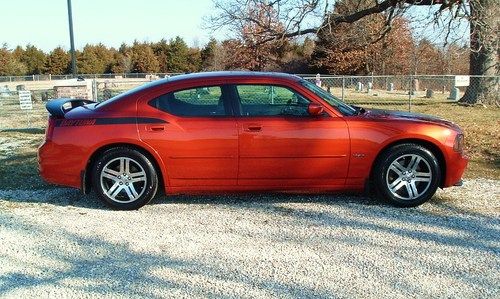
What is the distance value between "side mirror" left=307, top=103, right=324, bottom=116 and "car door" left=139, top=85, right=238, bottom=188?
0.84 metres

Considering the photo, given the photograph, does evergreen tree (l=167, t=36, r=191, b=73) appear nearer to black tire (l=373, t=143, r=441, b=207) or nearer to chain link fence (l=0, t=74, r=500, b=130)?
chain link fence (l=0, t=74, r=500, b=130)

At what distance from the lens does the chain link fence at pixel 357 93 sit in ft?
52.7

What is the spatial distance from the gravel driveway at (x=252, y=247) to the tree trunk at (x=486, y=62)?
428 inches

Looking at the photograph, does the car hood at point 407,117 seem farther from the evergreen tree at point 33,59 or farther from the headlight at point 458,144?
the evergreen tree at point 33,59

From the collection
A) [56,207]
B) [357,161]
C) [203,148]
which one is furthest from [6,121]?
[357,161]

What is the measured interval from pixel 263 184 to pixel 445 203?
82.1 inches

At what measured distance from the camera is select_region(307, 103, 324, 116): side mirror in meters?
5.23

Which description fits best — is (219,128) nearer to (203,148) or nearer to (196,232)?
(203,148)

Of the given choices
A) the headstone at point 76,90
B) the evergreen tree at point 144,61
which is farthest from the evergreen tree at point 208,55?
the headstone at point 76,90

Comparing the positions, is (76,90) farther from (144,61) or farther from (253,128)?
(144,61)

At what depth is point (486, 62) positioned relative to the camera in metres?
18.4

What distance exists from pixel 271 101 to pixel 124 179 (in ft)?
6.07

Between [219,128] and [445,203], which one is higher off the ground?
[219,128]

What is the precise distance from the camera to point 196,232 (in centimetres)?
457
